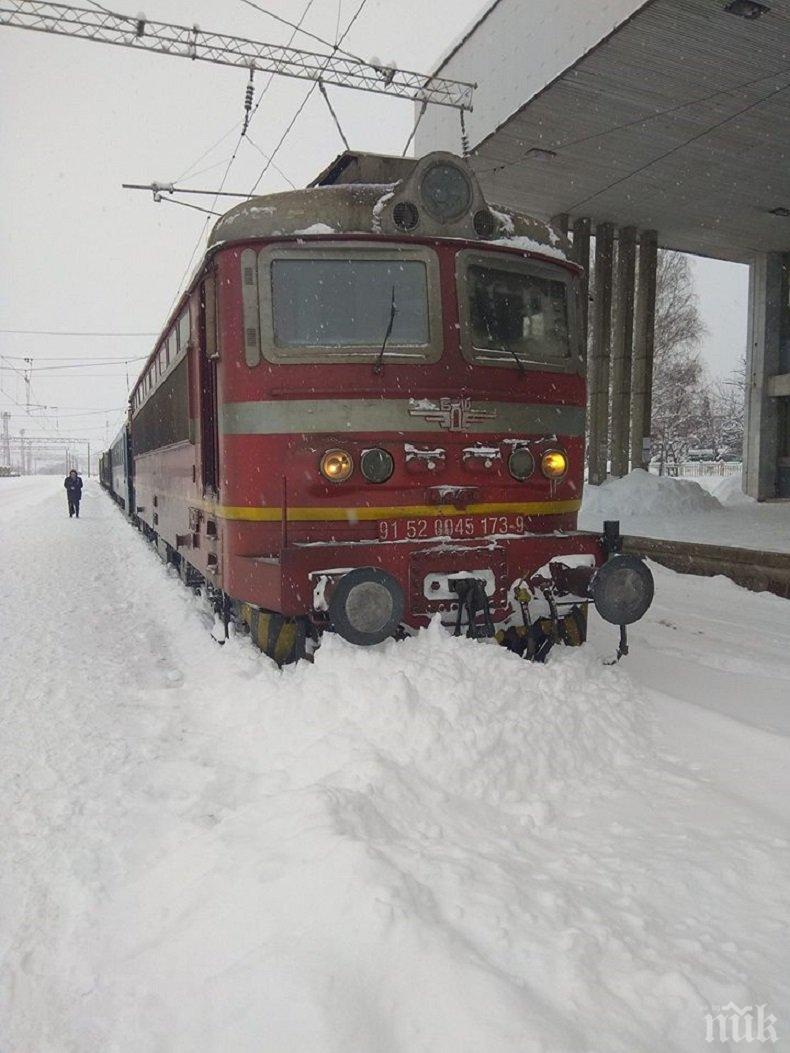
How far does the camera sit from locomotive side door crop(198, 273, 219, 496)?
489 cm

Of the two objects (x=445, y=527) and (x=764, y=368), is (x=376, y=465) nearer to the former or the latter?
(x=445, y=527)

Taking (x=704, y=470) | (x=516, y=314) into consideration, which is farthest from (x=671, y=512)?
(x=704, y=470)

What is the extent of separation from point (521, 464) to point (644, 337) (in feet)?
50.6

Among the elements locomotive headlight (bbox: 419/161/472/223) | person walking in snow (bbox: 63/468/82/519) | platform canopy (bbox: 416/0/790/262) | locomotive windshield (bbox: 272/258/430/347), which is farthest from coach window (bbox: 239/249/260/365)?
person walking in snow (bbox: 63/468/82/519)

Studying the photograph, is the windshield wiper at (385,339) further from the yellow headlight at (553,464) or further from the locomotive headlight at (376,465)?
the yellow headlight at (553,464)

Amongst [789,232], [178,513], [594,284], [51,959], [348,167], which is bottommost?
[51,959]

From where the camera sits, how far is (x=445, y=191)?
4.74m

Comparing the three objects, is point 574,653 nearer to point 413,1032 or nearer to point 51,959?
point 413,1032

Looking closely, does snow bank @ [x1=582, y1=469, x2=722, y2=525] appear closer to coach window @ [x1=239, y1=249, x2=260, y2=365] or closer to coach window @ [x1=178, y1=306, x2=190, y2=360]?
coach window @ [x1=178, y1=306, x2=190, y2=360]

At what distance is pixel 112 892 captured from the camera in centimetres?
276

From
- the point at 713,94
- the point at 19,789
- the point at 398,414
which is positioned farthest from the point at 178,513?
the point at 713,94

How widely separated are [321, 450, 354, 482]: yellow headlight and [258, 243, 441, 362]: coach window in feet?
1.91

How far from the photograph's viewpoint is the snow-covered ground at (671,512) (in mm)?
13562

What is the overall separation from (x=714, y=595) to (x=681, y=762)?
196 inches
